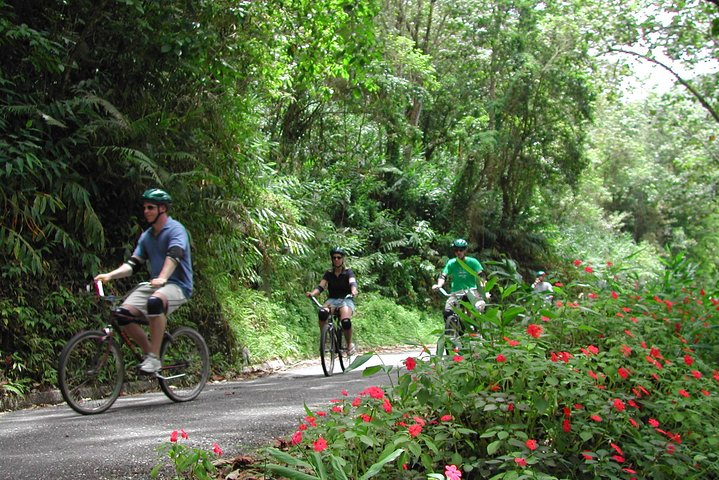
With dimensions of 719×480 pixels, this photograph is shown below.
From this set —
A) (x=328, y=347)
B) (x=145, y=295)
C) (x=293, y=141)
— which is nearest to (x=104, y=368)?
(x=145, y=295)

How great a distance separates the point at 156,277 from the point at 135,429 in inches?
90.8

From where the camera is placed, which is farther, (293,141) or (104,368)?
(293,141)

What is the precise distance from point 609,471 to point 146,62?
949 cm

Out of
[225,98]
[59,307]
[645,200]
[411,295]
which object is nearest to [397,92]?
[411,295]

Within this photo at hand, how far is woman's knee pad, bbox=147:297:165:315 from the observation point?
24.9 feet

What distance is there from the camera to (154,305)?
7.60 meters

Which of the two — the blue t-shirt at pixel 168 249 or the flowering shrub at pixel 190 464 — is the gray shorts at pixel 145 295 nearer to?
the blue t-shirt at pixel 168 249

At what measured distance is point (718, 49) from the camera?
74.6ft

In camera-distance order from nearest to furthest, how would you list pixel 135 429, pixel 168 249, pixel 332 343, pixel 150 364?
pixel 135 429, pixel 168 249, pixel 150 364, pixel 332 343

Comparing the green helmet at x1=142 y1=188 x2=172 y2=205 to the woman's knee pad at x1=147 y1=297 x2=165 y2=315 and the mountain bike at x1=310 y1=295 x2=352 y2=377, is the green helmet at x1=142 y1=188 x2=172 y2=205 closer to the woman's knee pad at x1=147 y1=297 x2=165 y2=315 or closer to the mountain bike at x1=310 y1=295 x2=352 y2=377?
the woman's knee pad at x1=147 y1=297 x2=165 y2=315

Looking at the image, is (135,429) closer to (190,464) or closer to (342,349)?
(190,464)

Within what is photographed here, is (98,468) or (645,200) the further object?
(645,200)

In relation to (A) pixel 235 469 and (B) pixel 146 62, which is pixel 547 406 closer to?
(A) pixel 235 469

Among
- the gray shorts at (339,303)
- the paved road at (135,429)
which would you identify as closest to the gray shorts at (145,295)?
the paved road at (135,429)
